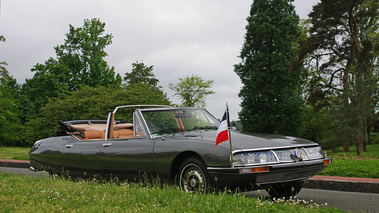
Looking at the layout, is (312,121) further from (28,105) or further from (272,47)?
(28,105)

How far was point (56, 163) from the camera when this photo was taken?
8516mm

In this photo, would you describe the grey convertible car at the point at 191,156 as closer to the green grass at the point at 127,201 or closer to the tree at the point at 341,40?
the green grass at the point at 127,201

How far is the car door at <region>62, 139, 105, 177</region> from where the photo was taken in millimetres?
7487

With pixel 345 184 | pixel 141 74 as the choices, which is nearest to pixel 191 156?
pixel 345 184

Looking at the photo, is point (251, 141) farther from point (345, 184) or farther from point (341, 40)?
point (341, 40)

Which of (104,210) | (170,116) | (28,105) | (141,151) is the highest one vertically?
(28,105)

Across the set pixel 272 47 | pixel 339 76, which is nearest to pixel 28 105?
pixel 272 47

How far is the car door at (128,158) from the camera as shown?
6.46 metres

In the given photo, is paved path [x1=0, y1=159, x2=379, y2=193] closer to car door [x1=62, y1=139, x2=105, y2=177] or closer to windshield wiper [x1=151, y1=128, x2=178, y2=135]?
windshield wiper [x1=151, y1=128, x2=178, y2=135]

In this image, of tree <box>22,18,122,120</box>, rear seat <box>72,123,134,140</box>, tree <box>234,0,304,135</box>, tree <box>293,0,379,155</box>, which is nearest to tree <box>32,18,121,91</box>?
tree <box>22,18,122,120</box>

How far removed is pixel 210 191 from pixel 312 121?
159 ft

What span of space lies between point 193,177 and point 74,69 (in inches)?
2017

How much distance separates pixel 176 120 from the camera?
7.14 metres

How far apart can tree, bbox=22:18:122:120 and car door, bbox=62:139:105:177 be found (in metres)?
44.1
